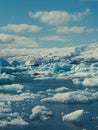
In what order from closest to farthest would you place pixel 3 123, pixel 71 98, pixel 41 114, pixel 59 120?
1. pixel 3 123
2. pixel 59 120
3. pixel 41 114
4. pixel 71 98

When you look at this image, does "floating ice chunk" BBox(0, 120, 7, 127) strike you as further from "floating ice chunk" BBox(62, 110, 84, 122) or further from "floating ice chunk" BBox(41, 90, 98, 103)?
"floating ice chunk" BBox(41, 90, 98, 103)

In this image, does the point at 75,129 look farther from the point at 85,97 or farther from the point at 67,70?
the point at 67,70

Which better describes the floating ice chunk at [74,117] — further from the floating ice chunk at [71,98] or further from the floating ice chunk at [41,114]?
the floating ice chunk at [71,98]

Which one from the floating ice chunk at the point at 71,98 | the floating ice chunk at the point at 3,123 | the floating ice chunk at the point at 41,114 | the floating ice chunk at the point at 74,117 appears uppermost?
the floating ice chunk at the point at 71,98

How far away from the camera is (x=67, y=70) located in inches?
1887

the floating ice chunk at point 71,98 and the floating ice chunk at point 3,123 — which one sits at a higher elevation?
the floating ice chunk at point 71,98

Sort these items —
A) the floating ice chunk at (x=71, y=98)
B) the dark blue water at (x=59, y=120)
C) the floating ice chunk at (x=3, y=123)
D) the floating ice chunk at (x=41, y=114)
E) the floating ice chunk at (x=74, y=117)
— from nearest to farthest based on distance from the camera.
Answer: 1. the dark blue water at (x=59, y=120)
2. the floating ice chunk at (x=3, y=123)
3. the floating ice chunk at (x=74, y=117)
4. the floating ice chunk at (x=41, y=114)
5. the floating ice chunk at (x=71, y=98)

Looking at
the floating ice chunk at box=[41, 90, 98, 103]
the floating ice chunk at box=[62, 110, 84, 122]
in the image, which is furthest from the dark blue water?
the floating ice chunk at box=[41, 90, 98, 103]

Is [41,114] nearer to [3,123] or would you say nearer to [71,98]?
[3,123]

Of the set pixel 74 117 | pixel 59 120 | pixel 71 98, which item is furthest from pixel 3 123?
pixel 71 98

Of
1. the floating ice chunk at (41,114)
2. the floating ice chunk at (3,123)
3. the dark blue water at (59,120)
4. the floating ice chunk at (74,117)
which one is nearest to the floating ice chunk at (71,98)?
the dark blue water at (59,120)

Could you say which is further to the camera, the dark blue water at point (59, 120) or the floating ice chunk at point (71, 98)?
the floating ice chunk at point (71, 98)

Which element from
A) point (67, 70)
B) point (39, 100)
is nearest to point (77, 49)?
point (67, 70)

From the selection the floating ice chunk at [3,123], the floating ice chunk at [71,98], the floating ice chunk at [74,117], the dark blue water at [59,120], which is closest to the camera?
the dark blue water at [59,120]
